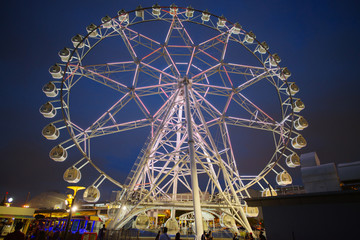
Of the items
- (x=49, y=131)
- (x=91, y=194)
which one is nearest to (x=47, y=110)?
(x=49, y=131)

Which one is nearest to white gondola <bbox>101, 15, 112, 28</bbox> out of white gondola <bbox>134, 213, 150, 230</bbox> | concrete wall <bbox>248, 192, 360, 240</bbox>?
white gondola <bbox>134, 213, 150, 230</bbox>

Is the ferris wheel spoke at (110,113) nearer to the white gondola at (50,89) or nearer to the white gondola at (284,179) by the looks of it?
the white gondola at (50,89)

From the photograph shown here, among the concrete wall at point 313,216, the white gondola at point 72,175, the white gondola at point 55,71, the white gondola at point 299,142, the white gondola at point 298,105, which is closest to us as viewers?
the concrete wall at point 313,216

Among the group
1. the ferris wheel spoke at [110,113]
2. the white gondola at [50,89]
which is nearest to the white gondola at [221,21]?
the ferris wheel spoke at [110,113]

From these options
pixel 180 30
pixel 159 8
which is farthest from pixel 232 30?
pixel 159 8

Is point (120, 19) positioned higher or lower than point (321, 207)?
higher

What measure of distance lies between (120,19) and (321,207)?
1679 cm

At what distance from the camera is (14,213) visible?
26.3 m

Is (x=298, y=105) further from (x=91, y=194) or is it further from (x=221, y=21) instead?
(x=91, y=194)

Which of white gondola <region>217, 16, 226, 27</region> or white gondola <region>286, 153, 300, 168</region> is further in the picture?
white gondola <region>217, 16, 226, 27</region>

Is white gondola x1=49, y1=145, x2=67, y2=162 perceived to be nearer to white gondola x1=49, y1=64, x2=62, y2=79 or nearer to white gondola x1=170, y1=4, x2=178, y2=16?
white gondola x1=49, y1=64, x2=62, y2=79

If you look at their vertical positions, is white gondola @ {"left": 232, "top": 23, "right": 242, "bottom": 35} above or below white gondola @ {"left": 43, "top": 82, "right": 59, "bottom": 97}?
above

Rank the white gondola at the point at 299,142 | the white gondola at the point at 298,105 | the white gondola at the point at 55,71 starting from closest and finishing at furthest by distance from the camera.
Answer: the white gondola at the point at 55,71 < the white gondola at the point at 299,142 < the white gondola at the point at 298,105

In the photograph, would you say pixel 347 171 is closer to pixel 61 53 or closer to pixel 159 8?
pixel 159 8
